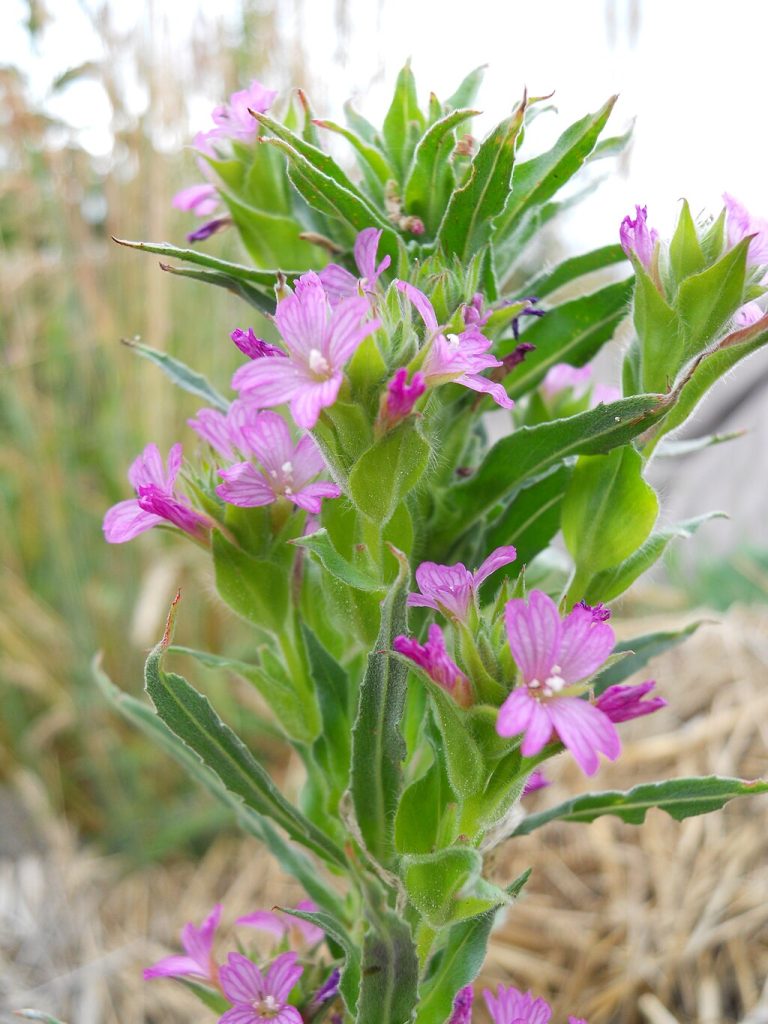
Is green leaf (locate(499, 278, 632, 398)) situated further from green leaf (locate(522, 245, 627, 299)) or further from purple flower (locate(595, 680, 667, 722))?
purple flower (locate(595, 680, 667, 722))

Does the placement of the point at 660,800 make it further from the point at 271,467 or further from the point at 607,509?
the point at 271,467

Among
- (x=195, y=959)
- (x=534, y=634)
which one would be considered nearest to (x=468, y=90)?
(x=534, y=634)

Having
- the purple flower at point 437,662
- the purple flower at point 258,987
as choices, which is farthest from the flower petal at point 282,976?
the purple flower at point 437,662

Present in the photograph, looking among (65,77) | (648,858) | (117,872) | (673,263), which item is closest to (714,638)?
(648,858)

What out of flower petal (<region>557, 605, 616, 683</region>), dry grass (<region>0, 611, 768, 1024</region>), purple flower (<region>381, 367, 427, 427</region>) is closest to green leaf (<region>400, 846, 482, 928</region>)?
flower petal (<region>557, 605, 616, 683</region>)

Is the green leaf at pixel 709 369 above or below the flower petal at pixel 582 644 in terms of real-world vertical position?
above

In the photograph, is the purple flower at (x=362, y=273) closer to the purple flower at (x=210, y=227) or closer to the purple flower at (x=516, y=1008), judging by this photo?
the purple flower at (x=210, y=227)

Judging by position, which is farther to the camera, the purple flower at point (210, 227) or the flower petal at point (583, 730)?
the purple flower at point (210, 227)
